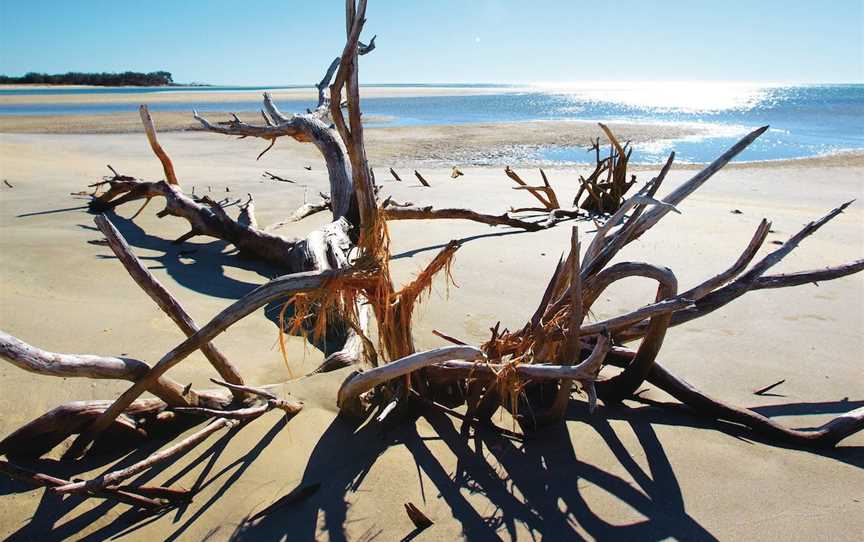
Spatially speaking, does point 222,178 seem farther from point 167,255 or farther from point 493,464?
point 493,464

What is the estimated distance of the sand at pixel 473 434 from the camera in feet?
6.45

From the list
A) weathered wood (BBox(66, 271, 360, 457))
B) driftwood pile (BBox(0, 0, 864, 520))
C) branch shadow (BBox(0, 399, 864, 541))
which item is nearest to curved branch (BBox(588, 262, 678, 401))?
driftwood pile (BBox(0, 0, 864, 520))

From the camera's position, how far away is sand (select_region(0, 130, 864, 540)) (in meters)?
1.97

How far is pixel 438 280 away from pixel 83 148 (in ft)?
44.4

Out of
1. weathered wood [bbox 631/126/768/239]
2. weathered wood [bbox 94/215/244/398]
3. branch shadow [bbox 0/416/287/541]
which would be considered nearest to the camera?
branch shadow [bbox 0/416/287/541]

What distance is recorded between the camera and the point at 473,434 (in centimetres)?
240

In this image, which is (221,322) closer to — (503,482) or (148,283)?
(148,283)

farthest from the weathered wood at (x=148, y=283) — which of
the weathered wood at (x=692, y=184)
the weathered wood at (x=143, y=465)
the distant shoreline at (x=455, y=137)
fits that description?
the distant shoreline at (x=455, y=137)

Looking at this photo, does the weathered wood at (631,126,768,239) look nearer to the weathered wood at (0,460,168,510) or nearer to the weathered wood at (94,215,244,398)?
the weathered wood at (94,215,244,398)

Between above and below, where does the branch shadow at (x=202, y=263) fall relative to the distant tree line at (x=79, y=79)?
below

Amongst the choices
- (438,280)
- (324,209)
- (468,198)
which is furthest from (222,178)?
(438,280)

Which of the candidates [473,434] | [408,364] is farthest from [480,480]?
[408,364]

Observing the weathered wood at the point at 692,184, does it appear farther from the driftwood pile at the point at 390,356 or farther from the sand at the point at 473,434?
the sand at the point at 473,434

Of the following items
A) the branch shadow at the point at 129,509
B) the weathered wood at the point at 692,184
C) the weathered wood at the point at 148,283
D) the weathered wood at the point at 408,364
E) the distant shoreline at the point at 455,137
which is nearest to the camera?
the branch shadow at the point at 129,509
